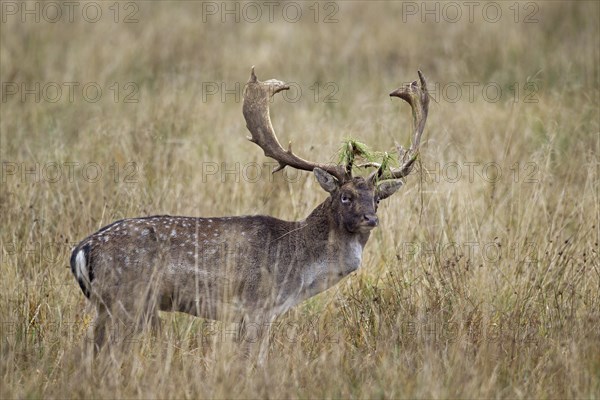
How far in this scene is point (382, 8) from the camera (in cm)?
1630

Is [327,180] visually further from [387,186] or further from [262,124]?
[262,124]

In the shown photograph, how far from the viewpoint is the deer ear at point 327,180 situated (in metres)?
6.96

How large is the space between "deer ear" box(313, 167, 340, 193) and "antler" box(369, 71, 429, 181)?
36 cm

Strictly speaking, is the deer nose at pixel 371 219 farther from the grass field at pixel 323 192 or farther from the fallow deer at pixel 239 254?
the grass field at pixel 323 192

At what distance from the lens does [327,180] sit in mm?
7008

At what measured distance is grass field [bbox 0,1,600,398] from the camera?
602 centimetres

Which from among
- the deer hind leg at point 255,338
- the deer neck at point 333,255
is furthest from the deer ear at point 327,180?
the deer hind leg at point 255,338

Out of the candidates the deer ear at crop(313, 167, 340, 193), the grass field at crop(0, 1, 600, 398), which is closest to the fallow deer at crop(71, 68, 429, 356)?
the deer ear at crop(313, 167, 340, 193)

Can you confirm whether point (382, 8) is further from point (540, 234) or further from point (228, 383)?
point (228, 383)

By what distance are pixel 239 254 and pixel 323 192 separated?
249 centimetres

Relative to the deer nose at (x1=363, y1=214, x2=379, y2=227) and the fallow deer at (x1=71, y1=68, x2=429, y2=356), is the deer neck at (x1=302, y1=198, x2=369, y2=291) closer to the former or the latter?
the fallow deer at (x1=71, y1=68, x2=429, y2=356)

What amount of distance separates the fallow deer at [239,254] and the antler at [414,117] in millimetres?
11

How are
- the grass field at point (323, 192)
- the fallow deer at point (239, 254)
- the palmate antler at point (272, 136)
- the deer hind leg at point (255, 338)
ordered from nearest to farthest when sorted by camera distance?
the grass field at point (323, 192), the deer hind leg at point (255, 338), the fallow deer at point (239, 254), the palmate antler at point (272, 136)

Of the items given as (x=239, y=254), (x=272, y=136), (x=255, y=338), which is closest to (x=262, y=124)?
(x=272, y=136)
